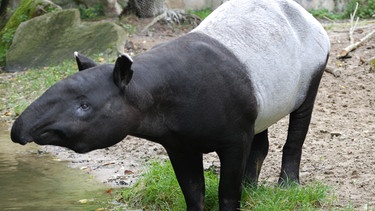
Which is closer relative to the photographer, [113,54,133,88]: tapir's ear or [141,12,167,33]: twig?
[113,54,133,88]: tapir's ear

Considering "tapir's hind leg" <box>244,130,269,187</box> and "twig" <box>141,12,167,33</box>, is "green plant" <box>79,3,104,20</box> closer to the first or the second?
"twig" <box>141,12,167,33</box>

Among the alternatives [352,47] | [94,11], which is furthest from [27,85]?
[94,11]

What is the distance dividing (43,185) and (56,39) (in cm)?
841

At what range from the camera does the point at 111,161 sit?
8.48 metres

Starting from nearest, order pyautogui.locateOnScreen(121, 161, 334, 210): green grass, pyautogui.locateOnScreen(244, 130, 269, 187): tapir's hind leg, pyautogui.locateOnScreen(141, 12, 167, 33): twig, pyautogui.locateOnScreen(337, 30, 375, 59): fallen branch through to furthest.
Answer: pyautogui.locateOnScreen(121, 161, 334, 210): green grass → pyautogui.locateOnScreen(244, 130, 269, 187): tapir's hind leg → pyautogui.locateOnScreen(337, 30, 375, 59): fallen branch → pyautogui.locateOnScreen(141, 12, 167, 33): twig

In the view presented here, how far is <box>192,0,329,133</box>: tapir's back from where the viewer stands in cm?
542

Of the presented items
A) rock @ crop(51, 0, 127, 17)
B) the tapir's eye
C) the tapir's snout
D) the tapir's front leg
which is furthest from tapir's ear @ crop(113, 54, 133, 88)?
rock @ crop(51, 0, 127, 17)

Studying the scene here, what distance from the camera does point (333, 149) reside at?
25.1 feet

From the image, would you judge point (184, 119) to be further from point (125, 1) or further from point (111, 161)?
point (125, 1)

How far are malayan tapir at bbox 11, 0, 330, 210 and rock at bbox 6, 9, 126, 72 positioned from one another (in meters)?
8.72

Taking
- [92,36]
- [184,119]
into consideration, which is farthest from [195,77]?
[92,36]

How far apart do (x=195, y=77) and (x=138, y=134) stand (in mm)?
528

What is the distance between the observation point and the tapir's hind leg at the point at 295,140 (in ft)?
20.6

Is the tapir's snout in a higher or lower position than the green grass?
higher
